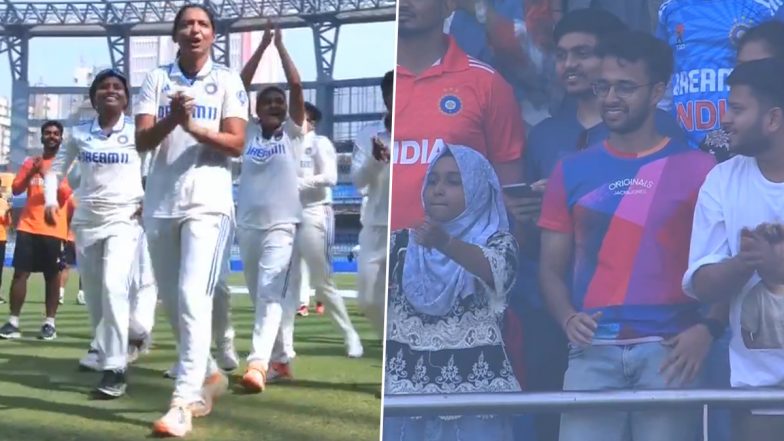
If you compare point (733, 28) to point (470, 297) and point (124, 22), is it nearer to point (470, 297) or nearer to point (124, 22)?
point (470, 297)

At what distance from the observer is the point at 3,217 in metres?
2.73

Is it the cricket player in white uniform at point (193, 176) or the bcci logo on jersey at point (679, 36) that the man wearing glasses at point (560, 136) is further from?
the cricket player in white uniform at point (193, 176)

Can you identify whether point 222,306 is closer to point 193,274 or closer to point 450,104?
point 193,274

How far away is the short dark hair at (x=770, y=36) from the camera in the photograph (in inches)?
89.1

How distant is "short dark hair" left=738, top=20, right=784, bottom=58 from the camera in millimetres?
2264

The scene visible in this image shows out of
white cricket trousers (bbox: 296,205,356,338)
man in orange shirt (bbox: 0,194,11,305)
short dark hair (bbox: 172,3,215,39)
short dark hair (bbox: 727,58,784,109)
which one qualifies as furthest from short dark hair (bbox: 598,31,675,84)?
man in orange shirt (bbox: 0,194,11,305)

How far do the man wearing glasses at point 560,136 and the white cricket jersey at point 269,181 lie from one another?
2.10ft

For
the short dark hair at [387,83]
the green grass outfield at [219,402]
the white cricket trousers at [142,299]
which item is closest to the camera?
the short dark hair at [387,83]

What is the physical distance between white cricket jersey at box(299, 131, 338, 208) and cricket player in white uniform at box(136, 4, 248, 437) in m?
0.17

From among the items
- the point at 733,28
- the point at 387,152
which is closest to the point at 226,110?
the point at 387,152

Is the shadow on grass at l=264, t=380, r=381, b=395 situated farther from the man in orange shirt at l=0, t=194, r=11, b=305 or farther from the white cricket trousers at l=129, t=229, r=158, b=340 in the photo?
the man in orange shirt at l=0, t=194, r=11, b=305

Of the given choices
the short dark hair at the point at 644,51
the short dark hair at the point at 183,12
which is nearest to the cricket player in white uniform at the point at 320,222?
the short dark hair at the point at 183,12

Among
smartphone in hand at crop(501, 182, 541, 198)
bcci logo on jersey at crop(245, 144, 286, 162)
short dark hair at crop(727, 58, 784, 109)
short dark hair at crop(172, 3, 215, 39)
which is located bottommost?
smartphone in hand at crop(501, 182, 541, 198)

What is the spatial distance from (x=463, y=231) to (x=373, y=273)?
0.31 meters
